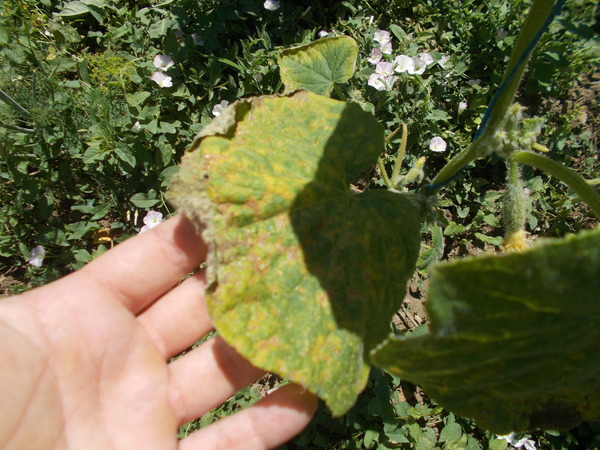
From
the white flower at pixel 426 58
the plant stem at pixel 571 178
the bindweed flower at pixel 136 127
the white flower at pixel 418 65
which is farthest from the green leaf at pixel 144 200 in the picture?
the plant stem at pixel 571 178

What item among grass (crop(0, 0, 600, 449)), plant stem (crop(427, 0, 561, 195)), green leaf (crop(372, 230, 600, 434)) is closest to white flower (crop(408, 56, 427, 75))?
grass (crop(0, 0, 600, 449))

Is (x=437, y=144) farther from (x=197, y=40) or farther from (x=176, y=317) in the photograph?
(x=176, y=317)

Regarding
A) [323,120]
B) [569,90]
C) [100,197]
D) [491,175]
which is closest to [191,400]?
[323,120]

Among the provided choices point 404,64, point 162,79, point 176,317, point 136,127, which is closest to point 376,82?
point 404,64

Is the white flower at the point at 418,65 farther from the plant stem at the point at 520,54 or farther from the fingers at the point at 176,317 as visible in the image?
the fingers at the point at 176,317

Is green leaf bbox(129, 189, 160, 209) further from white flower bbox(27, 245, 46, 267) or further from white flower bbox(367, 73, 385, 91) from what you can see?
white flower bbox(367, 73, 385, 91)

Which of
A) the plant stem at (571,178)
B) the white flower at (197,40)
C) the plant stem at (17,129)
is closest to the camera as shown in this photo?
the plant stem at (571,178)
